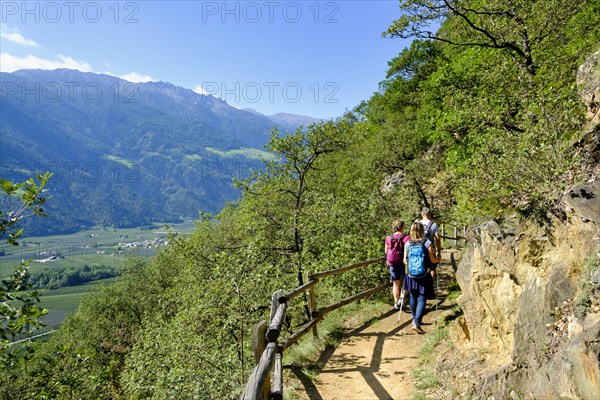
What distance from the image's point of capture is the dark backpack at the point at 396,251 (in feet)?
29.1

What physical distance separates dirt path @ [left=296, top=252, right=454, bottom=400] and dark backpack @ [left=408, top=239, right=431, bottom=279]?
1.49 metres

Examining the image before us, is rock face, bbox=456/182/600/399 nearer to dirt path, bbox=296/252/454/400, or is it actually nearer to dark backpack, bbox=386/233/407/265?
dirt path, bbox=296/252/454/400

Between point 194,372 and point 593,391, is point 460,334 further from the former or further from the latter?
point 194,372

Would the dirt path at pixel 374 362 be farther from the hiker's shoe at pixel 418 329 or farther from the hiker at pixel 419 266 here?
the hiker at pixel 419 266

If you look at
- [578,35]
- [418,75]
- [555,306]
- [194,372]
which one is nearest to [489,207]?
[555,306]

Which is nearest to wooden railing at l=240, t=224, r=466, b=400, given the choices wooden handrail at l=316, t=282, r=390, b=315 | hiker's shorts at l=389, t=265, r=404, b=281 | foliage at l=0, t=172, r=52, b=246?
wooden handrail at l=316, t=282, r=390, b=315

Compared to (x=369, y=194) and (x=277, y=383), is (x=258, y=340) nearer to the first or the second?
(x=277, y=383)

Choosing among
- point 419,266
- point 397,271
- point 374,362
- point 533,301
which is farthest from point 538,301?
point 397,271

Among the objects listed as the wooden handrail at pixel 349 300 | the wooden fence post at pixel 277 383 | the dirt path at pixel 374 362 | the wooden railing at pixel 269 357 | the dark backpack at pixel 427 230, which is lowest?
the dirt path at pixel 374 362

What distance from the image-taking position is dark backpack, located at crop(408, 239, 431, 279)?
784 centimetres

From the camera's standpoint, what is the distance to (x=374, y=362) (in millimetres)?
7492

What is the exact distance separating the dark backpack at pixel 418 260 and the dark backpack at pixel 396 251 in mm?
849

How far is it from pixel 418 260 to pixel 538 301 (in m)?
3.31

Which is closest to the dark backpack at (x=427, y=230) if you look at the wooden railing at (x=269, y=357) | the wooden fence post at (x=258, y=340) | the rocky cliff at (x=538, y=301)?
the rocky cliff at (x=538, y=301)
